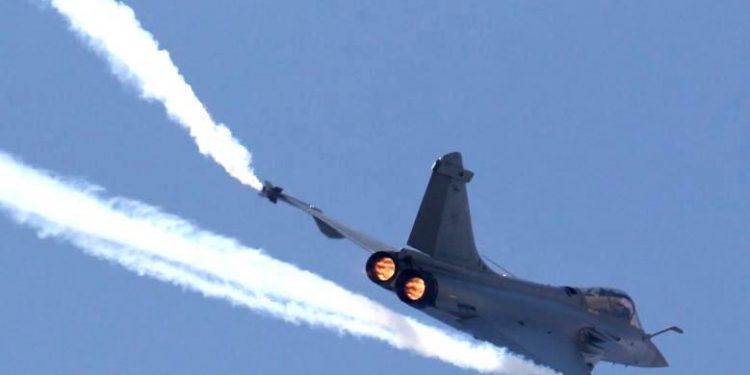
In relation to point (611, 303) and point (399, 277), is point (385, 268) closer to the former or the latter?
point (399, 277)

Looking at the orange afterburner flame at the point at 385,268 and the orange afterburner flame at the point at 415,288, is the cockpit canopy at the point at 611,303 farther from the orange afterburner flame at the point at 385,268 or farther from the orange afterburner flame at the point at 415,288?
the orange afterburner flame at the point at 385,268

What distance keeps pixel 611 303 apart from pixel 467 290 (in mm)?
5755

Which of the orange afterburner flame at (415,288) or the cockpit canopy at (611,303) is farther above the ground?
the cockpit canopy at (611,303)

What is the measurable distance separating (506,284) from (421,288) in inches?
136

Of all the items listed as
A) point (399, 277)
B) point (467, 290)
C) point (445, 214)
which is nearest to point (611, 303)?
point (467, 290)

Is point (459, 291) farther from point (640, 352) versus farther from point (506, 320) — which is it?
point (640, 352)

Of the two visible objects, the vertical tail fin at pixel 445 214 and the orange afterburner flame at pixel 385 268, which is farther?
the vertical tail fin at pixel 445 214

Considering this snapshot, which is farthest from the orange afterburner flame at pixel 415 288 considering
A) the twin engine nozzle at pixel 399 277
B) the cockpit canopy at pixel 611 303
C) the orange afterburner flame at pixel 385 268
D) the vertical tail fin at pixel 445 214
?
the cockpit canopy at pixel 611 303

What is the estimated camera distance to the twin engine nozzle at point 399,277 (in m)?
48.7

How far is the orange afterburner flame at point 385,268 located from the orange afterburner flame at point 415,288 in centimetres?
47

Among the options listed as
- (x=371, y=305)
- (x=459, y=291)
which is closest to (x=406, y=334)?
(x=371, y=305)

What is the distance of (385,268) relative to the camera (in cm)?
4881

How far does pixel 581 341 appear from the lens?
172 ft

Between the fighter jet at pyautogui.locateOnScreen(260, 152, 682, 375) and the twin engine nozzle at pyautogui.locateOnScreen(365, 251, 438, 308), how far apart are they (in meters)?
0.02
